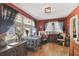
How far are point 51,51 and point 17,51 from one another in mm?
632

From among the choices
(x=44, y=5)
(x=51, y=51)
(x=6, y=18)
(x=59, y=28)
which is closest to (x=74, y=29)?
(x=59, y=28)

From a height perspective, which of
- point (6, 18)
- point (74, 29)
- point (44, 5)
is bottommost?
point (74, 29)

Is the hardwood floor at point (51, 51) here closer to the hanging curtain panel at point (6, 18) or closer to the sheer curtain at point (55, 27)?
the sheer curtain at point (55, 27)

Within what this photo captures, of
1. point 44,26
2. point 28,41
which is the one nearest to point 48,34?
point 44,26

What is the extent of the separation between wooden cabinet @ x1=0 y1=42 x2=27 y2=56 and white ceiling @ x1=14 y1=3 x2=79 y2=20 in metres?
0.62

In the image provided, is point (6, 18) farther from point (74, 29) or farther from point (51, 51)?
point (74, 29)

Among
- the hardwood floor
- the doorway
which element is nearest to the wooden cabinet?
the hardwood floor

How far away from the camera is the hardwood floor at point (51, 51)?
2.35 m

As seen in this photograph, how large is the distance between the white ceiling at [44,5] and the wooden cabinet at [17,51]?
2.02 feet

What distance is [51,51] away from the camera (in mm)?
2363

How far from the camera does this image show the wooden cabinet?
2189 millimetres

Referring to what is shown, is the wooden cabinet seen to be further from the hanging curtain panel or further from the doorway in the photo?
the doorway

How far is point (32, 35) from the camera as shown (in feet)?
7.76

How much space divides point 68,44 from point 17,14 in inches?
42.8
